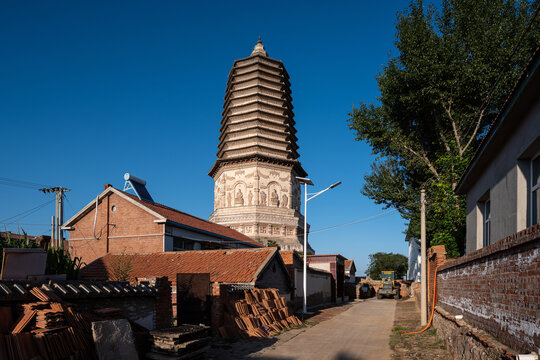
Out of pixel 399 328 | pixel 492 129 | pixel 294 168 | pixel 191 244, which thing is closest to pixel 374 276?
pixel 294 168

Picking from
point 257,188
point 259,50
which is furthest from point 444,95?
point 259,50

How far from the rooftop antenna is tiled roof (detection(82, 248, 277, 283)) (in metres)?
5.67

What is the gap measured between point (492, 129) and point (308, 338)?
9471 mm

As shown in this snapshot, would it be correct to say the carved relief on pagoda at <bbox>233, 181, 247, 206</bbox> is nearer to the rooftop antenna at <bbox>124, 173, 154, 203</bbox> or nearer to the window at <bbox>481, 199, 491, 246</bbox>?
the rooftop antenna at <bbox>124, 173, 154, 203</bbox>

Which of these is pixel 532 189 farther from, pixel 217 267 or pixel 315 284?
pixel 315 284

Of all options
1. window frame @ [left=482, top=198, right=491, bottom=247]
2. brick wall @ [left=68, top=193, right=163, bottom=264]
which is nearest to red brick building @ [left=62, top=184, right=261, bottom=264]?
brick wall @ [left=68, top=193, right=163, bottom=264]

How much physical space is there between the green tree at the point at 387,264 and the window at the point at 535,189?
81183mm

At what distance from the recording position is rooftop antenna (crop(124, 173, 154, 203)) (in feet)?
90.9

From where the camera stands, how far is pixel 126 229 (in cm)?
2650

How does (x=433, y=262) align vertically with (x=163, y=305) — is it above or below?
above

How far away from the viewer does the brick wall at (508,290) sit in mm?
5055

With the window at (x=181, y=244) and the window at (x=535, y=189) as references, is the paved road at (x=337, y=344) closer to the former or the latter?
the window at (x=535, y=189)

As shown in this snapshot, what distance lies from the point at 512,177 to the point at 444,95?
13.9 meters

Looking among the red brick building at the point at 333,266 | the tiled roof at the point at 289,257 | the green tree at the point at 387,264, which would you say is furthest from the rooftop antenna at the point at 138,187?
the green tree at the point at 387,264
